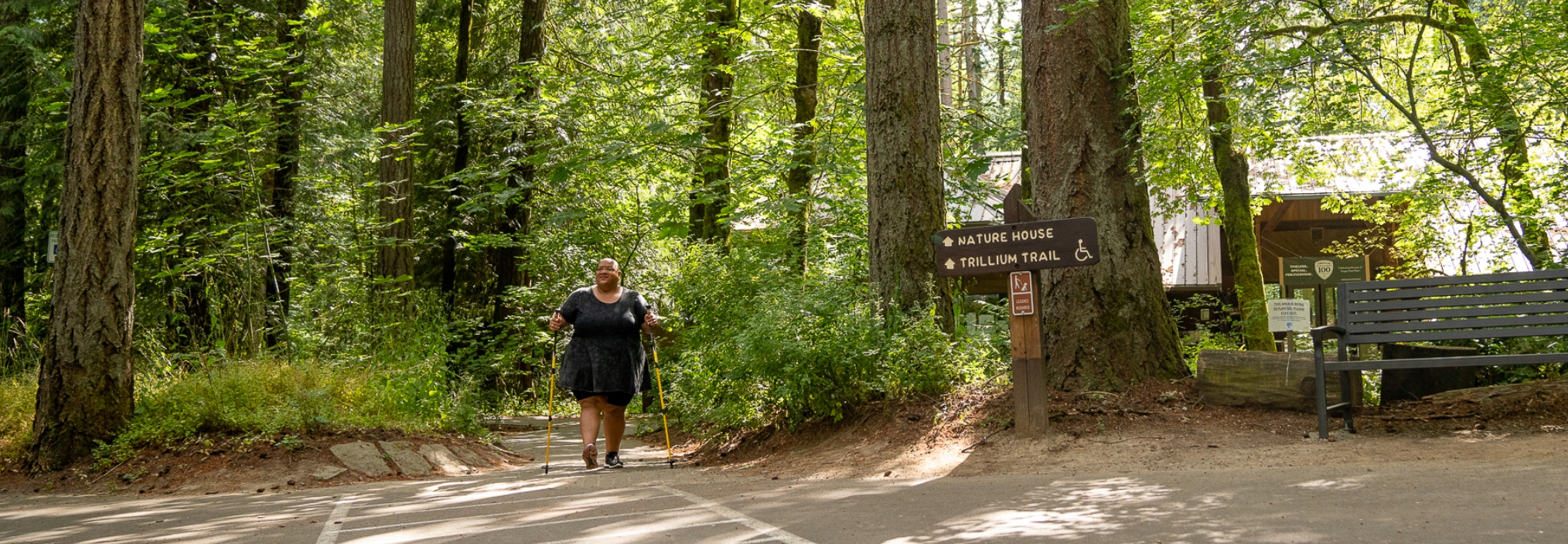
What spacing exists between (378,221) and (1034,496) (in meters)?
12.7

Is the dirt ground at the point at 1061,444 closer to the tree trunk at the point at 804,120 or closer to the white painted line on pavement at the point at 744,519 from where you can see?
the white painted line on pavement at the point at 744,519

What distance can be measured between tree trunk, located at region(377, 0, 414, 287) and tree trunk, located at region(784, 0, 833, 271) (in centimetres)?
562

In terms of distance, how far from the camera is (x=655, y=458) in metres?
10.5

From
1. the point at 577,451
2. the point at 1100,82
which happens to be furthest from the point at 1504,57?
the point at 577,451

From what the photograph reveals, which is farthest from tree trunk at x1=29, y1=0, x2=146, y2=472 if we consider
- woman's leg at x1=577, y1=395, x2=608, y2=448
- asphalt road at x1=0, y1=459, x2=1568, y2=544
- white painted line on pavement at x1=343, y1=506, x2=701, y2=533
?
white painted line on pavement at x1=343, y1=506, x2=701, y2=533

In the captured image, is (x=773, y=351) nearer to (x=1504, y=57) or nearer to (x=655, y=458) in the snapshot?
(x=655, y=458)

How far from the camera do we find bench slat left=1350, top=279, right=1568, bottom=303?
→ 7.16 metres

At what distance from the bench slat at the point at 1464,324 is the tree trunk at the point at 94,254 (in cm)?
949

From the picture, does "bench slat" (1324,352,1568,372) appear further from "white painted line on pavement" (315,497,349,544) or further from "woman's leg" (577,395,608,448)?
"white painted line on pavement" (315,497,349,544)

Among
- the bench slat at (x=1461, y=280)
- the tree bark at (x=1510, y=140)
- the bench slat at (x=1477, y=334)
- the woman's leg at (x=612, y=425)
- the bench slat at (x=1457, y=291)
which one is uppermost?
the tree bark at (x=1510, y=140)

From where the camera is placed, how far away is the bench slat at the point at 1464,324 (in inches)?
280

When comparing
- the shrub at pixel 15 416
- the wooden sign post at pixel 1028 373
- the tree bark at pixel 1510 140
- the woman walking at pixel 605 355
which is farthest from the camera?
the tree bark at pixel 1510 140

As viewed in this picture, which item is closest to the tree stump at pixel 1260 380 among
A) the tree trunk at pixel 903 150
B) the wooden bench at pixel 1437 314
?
the wooden bench at pixel 1437 314

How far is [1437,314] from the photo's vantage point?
738 centimetres
